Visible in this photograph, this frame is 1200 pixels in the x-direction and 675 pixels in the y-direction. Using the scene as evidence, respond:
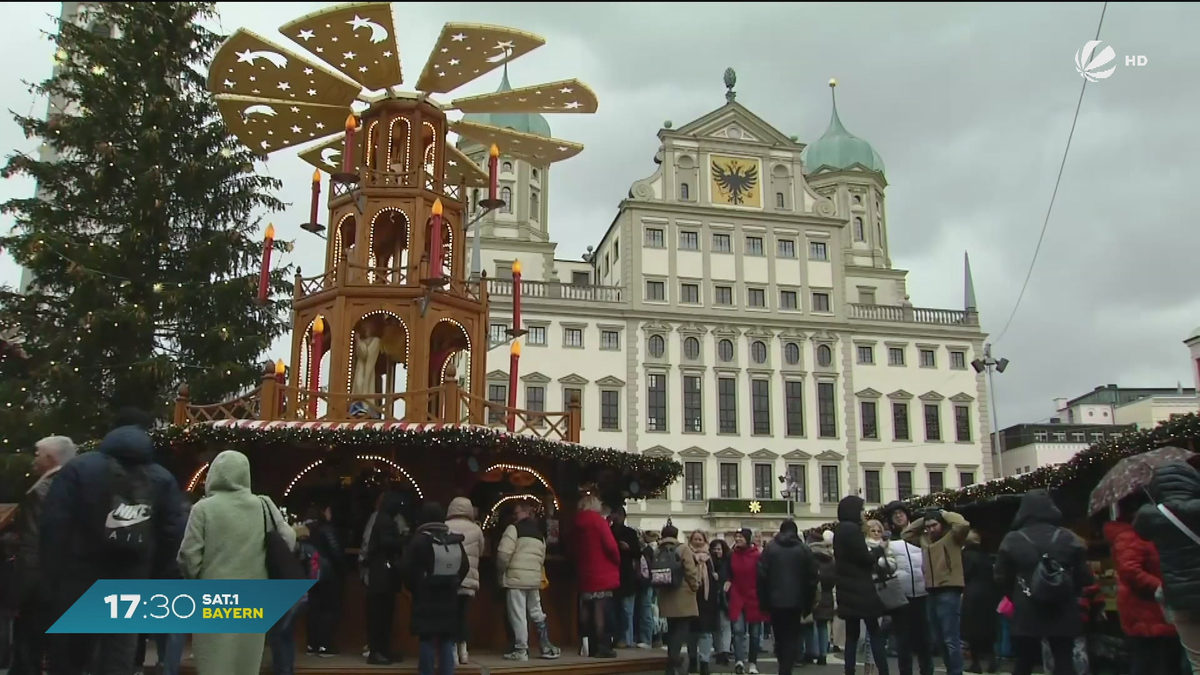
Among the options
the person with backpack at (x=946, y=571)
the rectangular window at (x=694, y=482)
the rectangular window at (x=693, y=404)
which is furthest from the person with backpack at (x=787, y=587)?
the rectangular window at (x=693, y=404)

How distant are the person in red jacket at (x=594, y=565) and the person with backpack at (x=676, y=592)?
2.94 feet

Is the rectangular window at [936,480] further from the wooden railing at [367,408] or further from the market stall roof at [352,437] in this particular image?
the market stall roof at [352,437]

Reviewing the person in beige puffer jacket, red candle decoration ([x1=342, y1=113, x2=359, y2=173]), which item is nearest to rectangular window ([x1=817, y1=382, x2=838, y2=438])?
red candle decoration ([x1=342, y1=113, x2=359, y2=173])

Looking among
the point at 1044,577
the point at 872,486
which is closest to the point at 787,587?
the point at 1044,577

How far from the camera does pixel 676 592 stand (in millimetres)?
10000

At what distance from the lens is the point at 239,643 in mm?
5398

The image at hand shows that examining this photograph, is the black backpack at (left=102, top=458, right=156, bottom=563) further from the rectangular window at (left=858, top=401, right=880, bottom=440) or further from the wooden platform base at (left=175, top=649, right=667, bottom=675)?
the rectangular window at (left=858, top=401, right=880, bottom=440)

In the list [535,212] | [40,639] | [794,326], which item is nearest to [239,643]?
[40,639]

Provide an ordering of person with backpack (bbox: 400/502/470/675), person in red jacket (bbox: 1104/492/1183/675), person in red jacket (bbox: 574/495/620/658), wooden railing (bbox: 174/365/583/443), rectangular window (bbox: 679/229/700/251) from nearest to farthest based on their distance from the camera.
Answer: person in red jacket (bbox: 1104/492/1183/675), person with backpack (bbox: 400/502/470/675), person in red jacket (bbox: 574/495/620/658), wooden railing (bbox: 174/365/583/443), rectangular window (bbox: 679/229/700/251)

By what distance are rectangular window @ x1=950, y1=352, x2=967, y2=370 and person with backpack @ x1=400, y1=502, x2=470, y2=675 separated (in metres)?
44.5

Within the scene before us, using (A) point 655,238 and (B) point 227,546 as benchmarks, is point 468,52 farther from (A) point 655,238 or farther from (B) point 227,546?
(A) point 655,238

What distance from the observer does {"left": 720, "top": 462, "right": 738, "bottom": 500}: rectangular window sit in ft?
144

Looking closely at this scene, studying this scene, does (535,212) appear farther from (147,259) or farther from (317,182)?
(317,182)

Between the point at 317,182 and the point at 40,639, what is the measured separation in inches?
414
